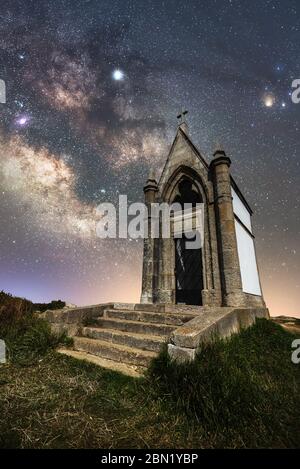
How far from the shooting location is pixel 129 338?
4.55m

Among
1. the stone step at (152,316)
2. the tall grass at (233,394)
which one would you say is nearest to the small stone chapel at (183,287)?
the stone step at (152,316)

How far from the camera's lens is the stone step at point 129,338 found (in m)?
4.22

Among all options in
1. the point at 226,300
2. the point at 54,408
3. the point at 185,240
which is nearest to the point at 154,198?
the point at 185,240

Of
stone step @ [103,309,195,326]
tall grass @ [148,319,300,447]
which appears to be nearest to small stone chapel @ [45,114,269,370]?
stone step @ [103,309,195,326]

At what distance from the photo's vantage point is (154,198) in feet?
33.5

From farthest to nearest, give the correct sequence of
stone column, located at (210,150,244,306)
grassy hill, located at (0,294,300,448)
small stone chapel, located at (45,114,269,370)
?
stone column, located at (210,150,244,306) < small stone chapel, located at (45,114,269,370) < grassy hill, located at (0,294,300,448)

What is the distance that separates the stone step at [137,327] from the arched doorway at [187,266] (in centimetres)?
500

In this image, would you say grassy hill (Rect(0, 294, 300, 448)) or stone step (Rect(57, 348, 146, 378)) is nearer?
grassy hill (Rect(0, 294, 300, 448))

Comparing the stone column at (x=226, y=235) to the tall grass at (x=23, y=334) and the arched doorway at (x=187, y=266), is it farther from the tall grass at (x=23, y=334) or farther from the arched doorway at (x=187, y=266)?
the tall grass at (x=23, y=334)

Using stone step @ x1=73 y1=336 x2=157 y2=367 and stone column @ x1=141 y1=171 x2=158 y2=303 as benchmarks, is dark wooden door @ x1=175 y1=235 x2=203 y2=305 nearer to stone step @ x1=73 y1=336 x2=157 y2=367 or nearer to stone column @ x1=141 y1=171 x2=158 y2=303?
stone column @ x1=141 y1=171 x2=158 y2=303

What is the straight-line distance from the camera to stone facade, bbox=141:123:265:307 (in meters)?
7.36

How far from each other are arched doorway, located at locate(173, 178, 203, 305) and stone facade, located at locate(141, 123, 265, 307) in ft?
1.26

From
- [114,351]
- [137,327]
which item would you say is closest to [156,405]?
[114,351]
